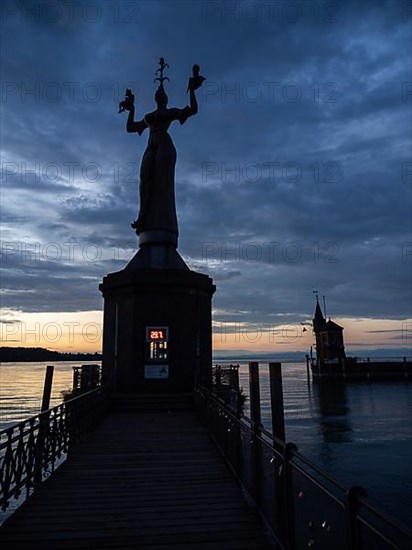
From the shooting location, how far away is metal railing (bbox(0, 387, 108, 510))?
6336mm

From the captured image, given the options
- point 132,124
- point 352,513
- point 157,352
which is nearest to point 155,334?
point 157,352

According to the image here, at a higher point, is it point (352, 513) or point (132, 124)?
point (132, 124)

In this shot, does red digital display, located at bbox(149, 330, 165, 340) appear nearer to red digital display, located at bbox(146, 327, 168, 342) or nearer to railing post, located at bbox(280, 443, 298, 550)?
red digital display, located at bbox(146, 327, 168, 342)

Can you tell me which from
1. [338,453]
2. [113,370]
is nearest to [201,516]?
[113,370]

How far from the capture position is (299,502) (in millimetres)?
4402

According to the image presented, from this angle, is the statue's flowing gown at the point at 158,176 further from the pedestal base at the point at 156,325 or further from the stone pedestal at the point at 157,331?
the pedestal base at the point at 156,325

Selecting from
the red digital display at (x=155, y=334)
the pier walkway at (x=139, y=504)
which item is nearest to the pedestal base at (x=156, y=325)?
the red digital display at (x=155, y=334)

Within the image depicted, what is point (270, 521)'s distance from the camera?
5.31 meters

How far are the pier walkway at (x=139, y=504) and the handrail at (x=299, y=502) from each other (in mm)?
369

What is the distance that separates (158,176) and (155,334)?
7.16 m

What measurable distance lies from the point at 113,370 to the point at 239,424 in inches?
449

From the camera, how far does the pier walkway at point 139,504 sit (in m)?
5.36

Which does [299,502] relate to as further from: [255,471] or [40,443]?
[40,443]

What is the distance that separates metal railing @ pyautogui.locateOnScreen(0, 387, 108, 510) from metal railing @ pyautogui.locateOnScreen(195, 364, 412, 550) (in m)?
3.18
